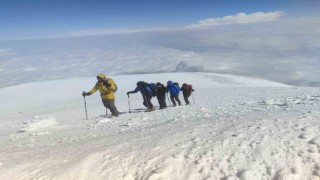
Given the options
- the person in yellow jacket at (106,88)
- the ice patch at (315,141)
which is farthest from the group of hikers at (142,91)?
the ice patch at (315,141)

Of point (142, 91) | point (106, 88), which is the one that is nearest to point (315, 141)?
point (106, 88)

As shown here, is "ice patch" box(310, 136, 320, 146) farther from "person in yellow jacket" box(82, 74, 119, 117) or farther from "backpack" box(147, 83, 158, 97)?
"backpack" box(147, 83, 158, 97)

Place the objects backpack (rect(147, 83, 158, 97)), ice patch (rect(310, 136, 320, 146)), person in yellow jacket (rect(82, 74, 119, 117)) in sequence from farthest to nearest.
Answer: backpack (rect(147, 83, 158, 97)), person in yellow jacket (rect(82, 74, 119, 117)), ice patch (rect(310, 136, 320, 146))

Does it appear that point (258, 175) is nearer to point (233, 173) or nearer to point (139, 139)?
point (233, 173)

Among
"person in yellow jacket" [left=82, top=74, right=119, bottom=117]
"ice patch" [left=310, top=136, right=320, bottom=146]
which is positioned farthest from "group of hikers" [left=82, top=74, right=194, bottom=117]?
"ice patch" [left=310, top=136, right=320, bottom=146]

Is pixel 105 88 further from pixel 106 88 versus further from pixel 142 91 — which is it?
pixel 142 91

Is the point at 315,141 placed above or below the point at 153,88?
below

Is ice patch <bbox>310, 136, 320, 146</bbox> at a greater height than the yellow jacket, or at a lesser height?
lesser

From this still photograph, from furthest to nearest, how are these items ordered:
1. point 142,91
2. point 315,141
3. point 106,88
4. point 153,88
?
point 153,88
point 142,91
point 106,88
point 315,141

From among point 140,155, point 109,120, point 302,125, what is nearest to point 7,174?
point 140,155

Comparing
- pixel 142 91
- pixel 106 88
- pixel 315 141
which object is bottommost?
pixel 315 141

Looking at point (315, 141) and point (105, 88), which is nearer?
point (315, 141)

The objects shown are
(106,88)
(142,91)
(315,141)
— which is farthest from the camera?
(142,91)

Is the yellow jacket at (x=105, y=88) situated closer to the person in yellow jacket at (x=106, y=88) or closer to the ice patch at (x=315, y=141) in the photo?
the person in yellow jacket at (x=106, y=88)
